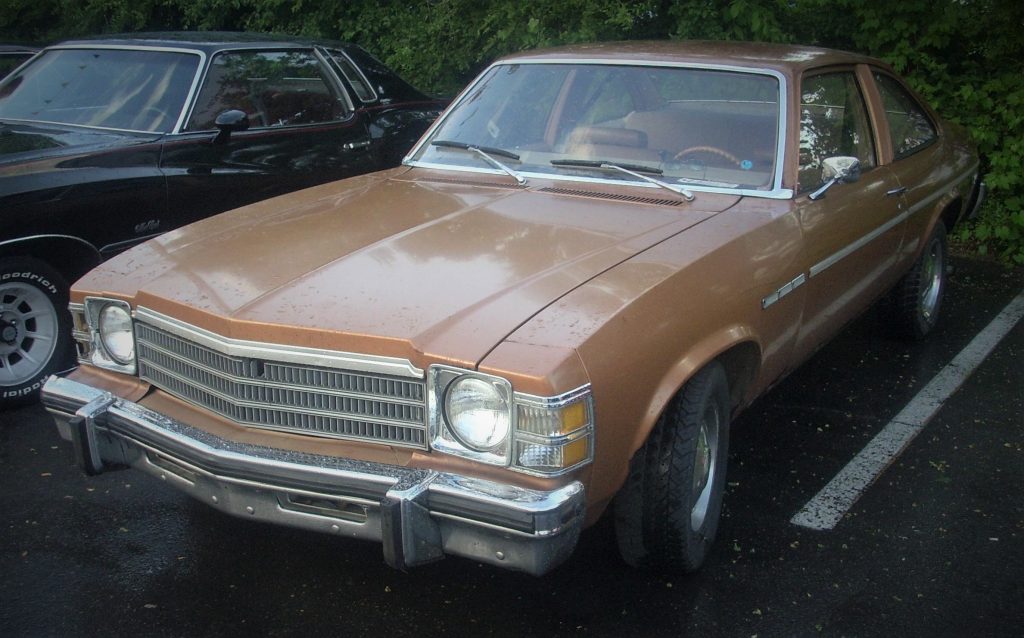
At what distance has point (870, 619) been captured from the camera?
10.2ft

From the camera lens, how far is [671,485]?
303 cm

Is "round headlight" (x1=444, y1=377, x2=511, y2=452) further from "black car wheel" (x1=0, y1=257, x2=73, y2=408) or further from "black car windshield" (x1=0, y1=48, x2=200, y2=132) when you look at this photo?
"black car windshield" (x1=0, y1=48, x2=200, y2=132)

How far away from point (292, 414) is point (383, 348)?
0.39 metres

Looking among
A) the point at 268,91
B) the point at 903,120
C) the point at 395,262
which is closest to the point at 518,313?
the point at 395,262

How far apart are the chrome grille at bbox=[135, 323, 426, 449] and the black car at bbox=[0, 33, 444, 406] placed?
200 cm

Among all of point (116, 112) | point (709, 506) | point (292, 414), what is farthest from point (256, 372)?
point (116, 112)

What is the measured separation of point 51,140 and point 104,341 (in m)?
2.22

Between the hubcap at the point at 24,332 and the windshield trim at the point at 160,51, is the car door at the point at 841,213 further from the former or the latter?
the hubcap at the point at 24,332

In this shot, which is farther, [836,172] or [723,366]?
[836,172]

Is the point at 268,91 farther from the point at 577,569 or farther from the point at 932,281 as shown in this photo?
the point at 932,281

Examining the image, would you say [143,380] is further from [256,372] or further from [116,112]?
[116,112]

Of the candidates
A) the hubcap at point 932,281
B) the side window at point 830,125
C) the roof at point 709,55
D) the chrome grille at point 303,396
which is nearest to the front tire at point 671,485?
the chrome grille at point 303,396

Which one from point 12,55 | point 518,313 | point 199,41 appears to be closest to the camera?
point 518,313

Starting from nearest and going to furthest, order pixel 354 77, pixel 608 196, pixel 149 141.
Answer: pixel 608 196, pixel 149 141, pixel 354 77
